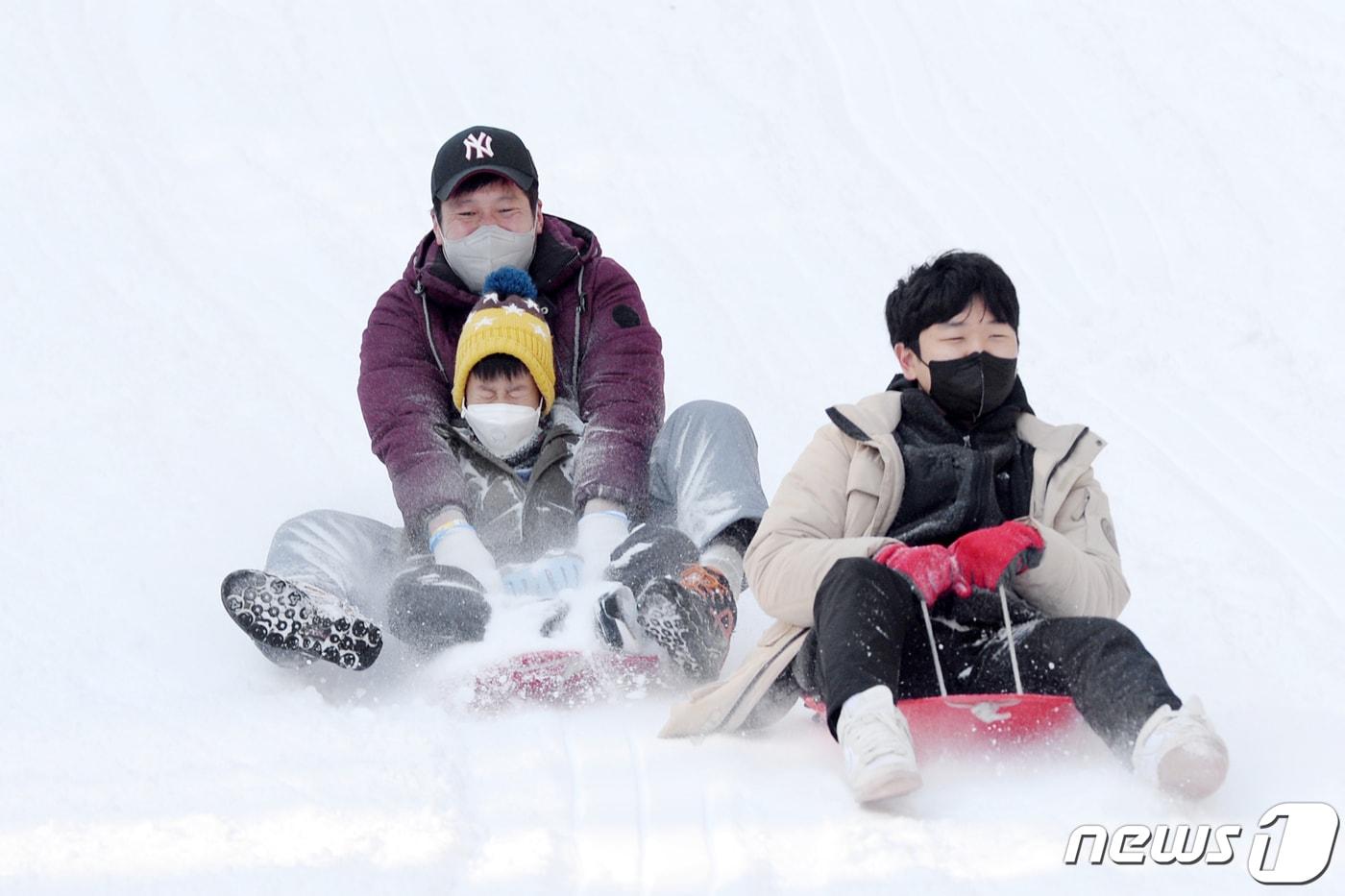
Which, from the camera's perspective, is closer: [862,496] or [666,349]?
[862,496]

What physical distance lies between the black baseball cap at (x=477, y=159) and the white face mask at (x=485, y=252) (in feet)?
0.31

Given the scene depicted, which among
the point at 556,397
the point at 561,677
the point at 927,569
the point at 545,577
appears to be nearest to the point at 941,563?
the point at 927,569

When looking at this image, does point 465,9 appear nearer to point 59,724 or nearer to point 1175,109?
point 1175,109

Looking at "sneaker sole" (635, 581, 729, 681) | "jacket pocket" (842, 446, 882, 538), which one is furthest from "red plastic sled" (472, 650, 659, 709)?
"jacket pocket" (842, 446, 882, 538)

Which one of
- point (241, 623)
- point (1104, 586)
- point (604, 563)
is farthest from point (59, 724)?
point (1104, 586)

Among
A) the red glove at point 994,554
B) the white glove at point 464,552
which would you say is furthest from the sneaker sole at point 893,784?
the white glove at point 464,552

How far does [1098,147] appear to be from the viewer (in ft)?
19.0

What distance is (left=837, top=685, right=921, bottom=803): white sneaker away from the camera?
77.4 inches

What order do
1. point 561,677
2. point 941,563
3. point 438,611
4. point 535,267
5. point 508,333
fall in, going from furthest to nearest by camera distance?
point 535,267 → point 508,333 → point 438,611 → point 561,677 → point 941,563

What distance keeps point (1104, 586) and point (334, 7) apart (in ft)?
19.0

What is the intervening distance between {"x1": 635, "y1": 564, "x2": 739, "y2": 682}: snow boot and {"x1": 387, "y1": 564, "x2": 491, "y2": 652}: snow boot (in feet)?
Result: 0.94

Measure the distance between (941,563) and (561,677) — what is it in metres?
0.65

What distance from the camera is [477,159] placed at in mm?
3318

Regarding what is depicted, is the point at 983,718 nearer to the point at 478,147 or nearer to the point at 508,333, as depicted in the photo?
the point at 508,333
